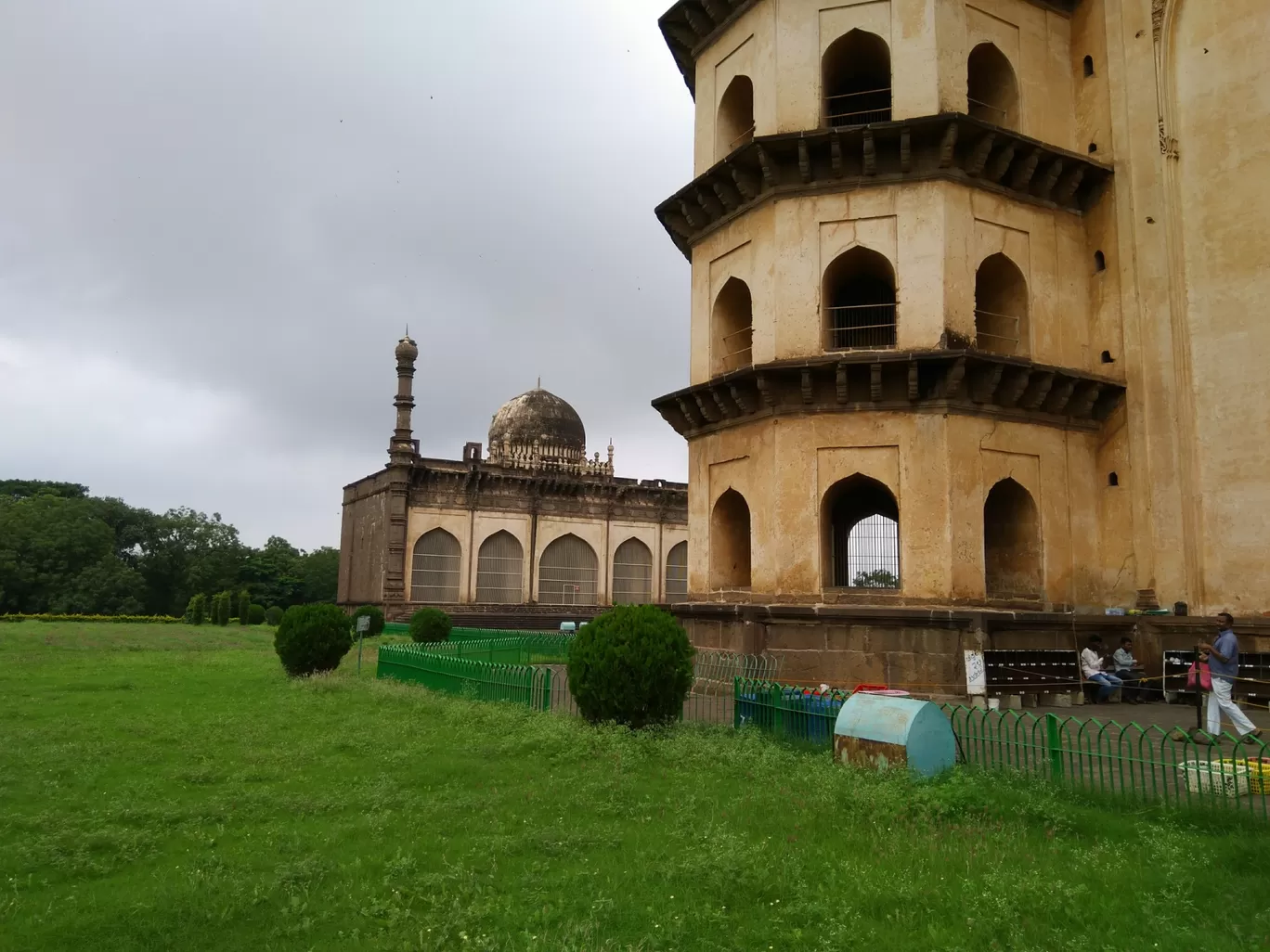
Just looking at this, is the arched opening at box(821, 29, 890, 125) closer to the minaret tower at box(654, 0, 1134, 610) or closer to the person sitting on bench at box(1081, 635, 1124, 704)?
the minaret tower at box(654, 0, 1134, 610)

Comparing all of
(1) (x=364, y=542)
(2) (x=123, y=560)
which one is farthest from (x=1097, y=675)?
(2) (x=123, y=560)

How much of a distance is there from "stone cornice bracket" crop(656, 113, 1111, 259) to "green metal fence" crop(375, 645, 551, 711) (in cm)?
836

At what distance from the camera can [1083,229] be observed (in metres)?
15.1

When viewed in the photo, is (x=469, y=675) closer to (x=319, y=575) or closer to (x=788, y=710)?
(x=788, y=710)

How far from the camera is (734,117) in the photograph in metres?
16.4

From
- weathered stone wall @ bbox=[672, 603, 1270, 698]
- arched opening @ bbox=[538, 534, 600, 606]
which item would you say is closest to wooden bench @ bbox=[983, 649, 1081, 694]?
weathered stone wall @ bbox=[672, 603, 1270, 698]

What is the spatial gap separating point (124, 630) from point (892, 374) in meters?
26.3

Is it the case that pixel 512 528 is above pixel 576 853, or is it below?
above

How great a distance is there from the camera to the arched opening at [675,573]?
3753cm

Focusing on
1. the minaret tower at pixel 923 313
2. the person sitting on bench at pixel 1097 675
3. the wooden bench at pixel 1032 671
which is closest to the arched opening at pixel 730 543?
the minaret tower at pixel 923 313

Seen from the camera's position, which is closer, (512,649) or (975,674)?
(975,674)

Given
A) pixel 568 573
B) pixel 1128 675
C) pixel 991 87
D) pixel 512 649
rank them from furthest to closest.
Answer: pixel 568 573, pixel 512 649, pixel 991 87, pixel 1128 675

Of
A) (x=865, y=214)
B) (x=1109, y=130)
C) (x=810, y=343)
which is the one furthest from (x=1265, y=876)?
(x=1109, y=130)

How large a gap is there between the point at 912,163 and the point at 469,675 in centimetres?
999
